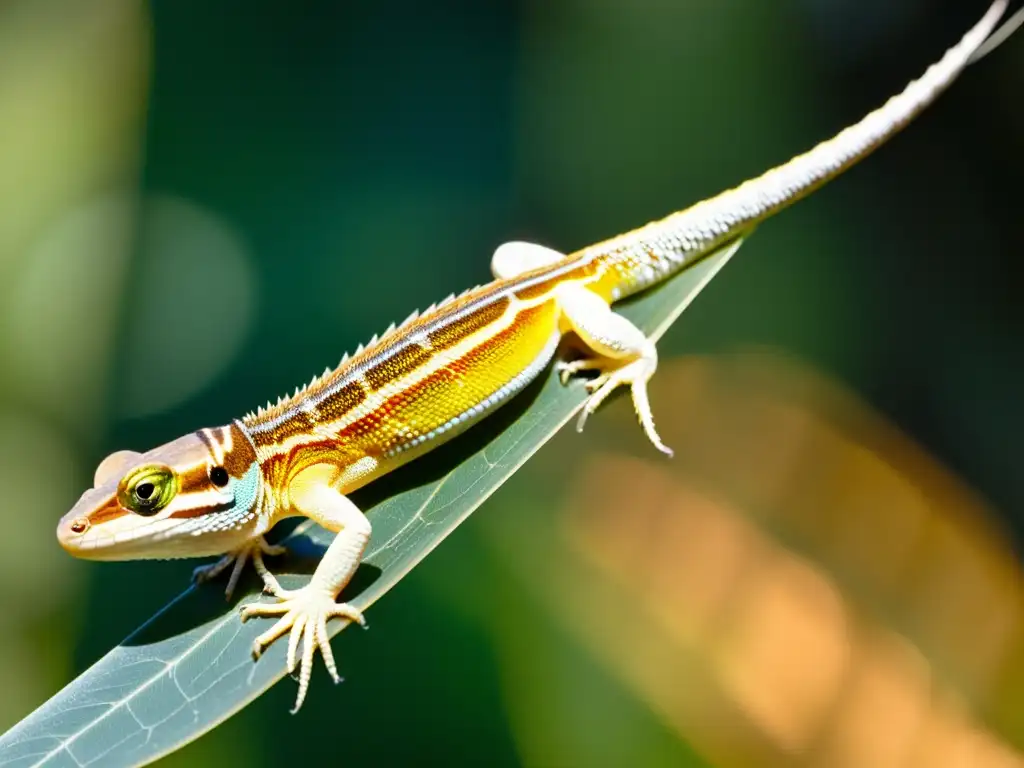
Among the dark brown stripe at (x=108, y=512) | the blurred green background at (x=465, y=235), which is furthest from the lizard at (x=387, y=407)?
the blurred green background at (x=465, y=235)

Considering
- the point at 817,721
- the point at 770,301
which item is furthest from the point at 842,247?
the point at 817,721

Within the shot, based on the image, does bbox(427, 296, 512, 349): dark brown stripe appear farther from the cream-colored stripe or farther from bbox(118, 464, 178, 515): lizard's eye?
bbox(118, 464, 178, 515): lizard's eye

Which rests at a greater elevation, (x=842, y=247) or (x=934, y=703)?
(x=842, y=247)

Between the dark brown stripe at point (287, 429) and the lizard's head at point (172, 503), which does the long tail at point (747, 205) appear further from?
the lizard's head at point (172, 503)

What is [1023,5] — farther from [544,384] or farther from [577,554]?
[577,554]

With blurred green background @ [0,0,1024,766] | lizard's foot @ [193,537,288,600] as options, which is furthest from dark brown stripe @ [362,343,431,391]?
blurred green background @ [0,0,1024,766]

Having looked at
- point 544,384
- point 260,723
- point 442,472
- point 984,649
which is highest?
point 984,649

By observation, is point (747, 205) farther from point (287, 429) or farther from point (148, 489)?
point (148, 489)
